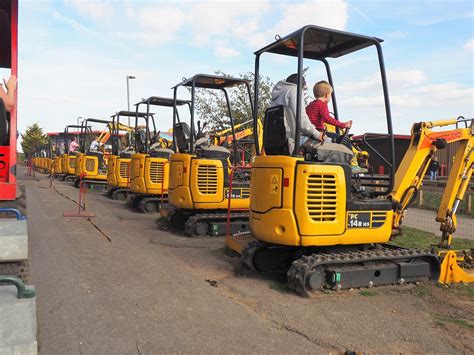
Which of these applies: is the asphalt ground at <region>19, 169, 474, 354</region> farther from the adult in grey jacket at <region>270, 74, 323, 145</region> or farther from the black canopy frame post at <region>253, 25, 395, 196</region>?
the adult in grey jacket at <region>270, 74, 323, 145</region>

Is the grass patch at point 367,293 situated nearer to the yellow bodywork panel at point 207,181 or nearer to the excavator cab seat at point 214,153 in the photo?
the yellow bodywork panel at point 207,181

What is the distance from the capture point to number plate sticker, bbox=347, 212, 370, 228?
17.8 feet

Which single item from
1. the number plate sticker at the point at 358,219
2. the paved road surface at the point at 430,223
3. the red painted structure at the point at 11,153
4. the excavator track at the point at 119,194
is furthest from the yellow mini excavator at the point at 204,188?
the excavator track at the point at 119,194

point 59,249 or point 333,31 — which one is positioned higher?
point 333,31

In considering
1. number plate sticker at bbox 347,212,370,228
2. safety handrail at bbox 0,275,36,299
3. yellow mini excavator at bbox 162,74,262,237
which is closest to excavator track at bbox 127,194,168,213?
yellow mini excavator at bbox 162,74,262,237

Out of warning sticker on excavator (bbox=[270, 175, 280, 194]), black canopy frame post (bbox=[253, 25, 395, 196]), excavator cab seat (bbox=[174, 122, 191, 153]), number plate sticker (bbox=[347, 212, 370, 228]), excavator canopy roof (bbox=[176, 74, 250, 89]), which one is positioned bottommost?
number plate sticker (bbox=[347, 212, 370, 228])

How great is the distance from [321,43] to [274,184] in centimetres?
217

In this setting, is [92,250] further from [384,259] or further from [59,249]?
[384,259]

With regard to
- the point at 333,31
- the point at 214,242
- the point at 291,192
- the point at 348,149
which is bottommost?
the point at 214,242

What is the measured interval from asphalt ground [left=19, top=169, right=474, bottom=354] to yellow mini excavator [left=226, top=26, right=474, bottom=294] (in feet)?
0.86

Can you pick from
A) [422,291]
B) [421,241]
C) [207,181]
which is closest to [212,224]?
[207,181]

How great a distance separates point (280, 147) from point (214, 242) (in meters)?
3.32

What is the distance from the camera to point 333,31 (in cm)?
557

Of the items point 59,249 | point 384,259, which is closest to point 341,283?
point 384,259
